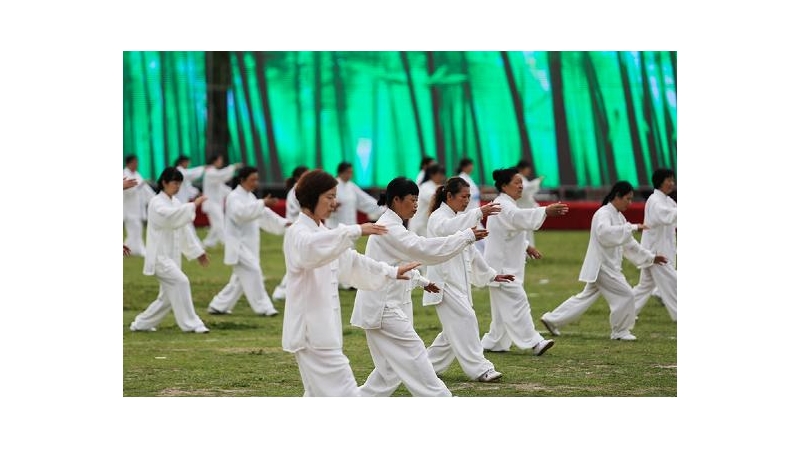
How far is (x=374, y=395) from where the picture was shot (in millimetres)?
8766

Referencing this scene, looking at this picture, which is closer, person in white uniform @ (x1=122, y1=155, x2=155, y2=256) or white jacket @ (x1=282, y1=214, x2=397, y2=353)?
white jacket @ (x1=282, y1=214, x2=397, y2=353)

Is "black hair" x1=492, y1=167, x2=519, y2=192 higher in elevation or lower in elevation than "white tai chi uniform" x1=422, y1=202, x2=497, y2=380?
higher

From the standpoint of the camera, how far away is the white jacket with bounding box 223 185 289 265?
14.4 metres

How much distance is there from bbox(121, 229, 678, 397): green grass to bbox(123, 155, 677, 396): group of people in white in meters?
0.27

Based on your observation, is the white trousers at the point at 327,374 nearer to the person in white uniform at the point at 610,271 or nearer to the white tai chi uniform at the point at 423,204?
the person in white uniform at the point at 610,271

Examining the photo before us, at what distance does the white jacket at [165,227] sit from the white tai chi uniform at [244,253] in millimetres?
1488

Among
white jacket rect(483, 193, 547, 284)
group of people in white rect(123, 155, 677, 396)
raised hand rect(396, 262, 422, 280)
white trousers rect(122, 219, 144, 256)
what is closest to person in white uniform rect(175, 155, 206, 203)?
white trousers rect(122, 219, 144, 256)

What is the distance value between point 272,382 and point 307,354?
7.79 feet

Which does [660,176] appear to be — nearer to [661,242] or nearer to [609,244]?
[661,242]

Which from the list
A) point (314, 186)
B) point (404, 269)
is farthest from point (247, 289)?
point (404, 269)

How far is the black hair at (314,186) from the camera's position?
24.4 ft

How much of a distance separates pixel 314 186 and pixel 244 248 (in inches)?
284

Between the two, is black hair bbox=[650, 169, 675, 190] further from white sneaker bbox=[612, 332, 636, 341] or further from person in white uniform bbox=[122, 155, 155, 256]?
person in white uniform bbox=[122, 155, 155, 256]

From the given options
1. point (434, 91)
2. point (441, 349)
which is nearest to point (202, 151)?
point (434, 91)
